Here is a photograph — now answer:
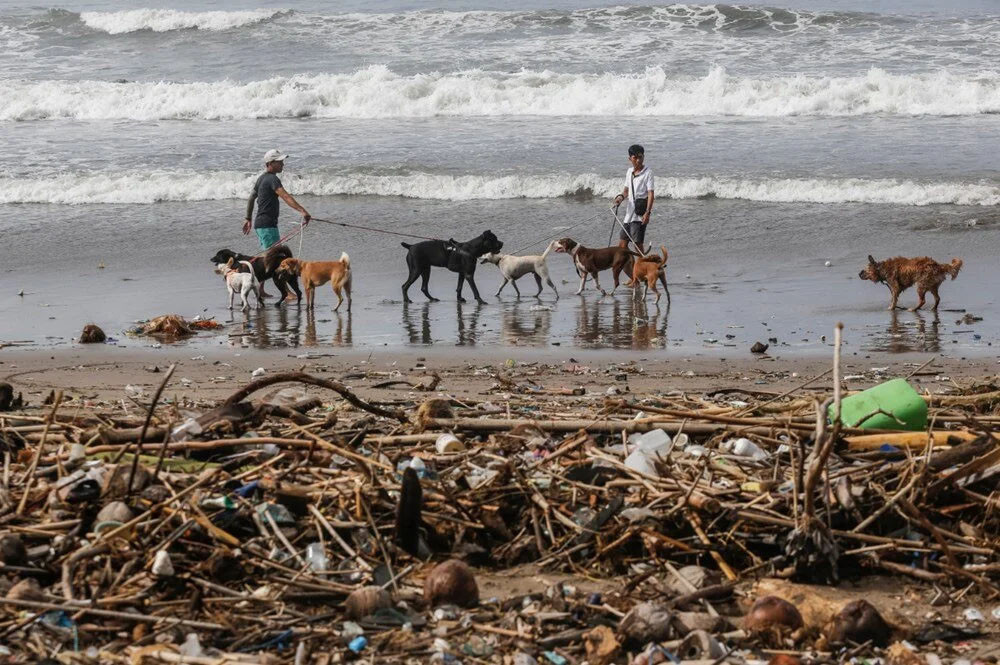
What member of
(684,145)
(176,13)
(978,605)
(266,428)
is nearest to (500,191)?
(684,145)

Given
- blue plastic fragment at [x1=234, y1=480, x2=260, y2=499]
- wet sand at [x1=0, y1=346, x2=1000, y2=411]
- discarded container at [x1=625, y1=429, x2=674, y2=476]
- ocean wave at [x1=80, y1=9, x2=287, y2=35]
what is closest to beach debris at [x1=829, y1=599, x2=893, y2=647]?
discarded container at [x1=625, y1=429, x2=674, y2=476]

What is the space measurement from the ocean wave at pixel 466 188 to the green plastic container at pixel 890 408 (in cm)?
1349

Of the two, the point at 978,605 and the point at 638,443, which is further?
the point at 638,443

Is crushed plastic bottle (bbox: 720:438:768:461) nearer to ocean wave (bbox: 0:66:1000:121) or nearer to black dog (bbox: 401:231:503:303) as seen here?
black dog (bbox: 401:231:503:303)

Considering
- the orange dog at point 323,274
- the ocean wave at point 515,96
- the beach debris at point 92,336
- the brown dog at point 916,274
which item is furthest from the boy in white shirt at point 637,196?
the ocean wave at point 515,96

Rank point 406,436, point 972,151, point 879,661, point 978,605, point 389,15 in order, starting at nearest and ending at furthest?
point 879,661 → point 978,605 → point 406,436 → point 972,151 → point 389,15

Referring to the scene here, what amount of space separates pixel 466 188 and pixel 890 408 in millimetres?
14873

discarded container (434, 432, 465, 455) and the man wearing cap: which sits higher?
the man wearing cap

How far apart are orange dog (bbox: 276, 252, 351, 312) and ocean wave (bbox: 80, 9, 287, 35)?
24348 millimetres

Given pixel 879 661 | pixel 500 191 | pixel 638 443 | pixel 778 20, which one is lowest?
pixel 879 661

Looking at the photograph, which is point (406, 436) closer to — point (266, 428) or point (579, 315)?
point (266, 428)

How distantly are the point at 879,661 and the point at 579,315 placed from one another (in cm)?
883

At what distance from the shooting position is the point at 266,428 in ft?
16.6

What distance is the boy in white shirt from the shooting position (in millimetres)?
14242
